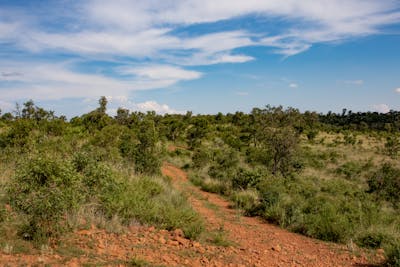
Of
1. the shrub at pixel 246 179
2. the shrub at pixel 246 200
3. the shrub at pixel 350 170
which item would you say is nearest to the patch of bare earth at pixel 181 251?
the shrub at pixel 246 200

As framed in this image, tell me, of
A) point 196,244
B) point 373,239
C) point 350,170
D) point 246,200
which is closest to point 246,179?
point 246,200

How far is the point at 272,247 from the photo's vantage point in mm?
6477

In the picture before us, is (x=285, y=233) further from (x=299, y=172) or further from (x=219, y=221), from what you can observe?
(x=299, y=172)

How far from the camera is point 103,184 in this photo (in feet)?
23.5

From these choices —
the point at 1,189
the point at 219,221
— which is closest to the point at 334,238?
the point at 219,221

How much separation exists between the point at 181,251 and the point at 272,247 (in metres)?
1.96

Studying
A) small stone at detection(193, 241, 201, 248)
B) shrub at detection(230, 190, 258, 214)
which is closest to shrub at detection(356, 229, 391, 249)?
shrub at detection(230, 190, 258, 214)

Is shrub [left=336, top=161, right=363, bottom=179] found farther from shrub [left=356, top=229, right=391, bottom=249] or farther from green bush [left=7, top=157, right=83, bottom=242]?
green bush [left=7, top=157, right=83, bottom=242]

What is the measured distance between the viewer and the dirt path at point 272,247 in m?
5.85

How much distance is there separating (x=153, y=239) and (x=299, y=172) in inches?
549

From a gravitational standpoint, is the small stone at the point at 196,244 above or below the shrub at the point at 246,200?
above

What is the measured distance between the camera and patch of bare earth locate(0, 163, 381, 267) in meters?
4.95

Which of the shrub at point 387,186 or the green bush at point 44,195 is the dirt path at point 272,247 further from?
the shrub at point 387,186

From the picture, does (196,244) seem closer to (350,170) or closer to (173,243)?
Answer: (173,243)
